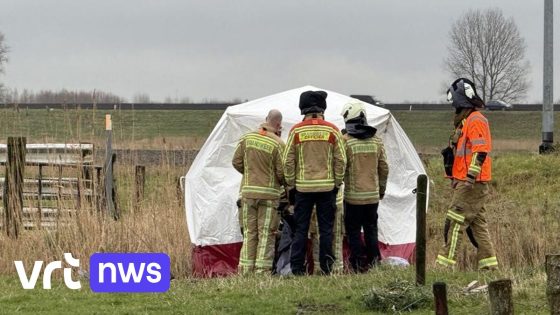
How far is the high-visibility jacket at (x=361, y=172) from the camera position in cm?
917

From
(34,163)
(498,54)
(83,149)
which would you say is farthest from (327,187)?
(498,54)

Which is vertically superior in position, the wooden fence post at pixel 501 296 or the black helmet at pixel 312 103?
the black helmet at pixel 312 103

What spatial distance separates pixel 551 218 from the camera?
Result: 1260 cm

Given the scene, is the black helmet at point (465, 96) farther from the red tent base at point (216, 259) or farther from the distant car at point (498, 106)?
the distant car at point (498, 106)

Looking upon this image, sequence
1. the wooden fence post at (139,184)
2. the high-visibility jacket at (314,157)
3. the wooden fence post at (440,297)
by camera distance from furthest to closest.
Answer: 1. the wooden fence post at (139,184)
2. the high-visibility jacket at (314,157)
3. the wooden fence post at (440,297)

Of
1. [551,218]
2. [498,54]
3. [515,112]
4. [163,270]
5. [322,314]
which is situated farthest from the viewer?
[498,54]

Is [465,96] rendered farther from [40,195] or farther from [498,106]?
[498,106]

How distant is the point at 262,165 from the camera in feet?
29.8

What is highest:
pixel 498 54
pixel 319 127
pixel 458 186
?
pixel 498 54

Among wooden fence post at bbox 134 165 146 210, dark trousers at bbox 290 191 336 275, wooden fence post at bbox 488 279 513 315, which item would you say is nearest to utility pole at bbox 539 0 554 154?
wooden fence post at bbox 134 165 146 210

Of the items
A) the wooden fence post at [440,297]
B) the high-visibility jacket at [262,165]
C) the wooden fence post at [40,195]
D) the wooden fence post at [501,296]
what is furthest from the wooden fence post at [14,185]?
the wooden fence post at [501,296]

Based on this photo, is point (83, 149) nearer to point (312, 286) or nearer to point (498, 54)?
point (312, 286)

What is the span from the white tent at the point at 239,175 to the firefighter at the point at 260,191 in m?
0.95

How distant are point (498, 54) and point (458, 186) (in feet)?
147
